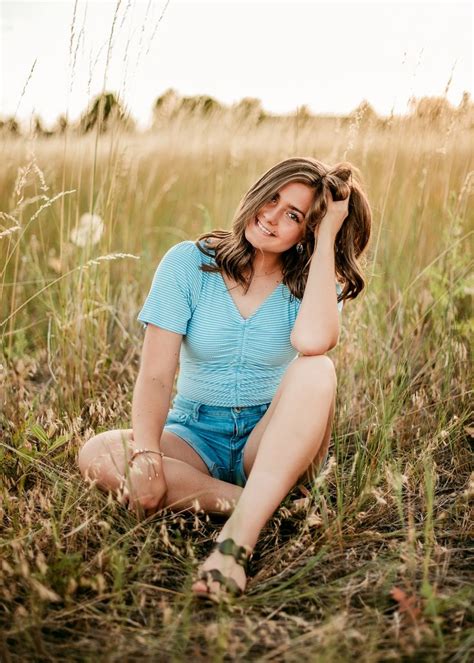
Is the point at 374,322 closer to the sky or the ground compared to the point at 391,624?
closer to the sky

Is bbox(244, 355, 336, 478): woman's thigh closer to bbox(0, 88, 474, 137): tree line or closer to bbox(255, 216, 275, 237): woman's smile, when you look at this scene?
bbox(255, 216, 275, 237): woman's smile

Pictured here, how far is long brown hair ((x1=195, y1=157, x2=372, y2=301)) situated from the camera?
1.92 m

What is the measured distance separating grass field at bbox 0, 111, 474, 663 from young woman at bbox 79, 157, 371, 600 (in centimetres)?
12

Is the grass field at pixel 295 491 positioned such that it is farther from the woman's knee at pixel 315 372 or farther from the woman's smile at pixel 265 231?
the woman's smile at pixel 265 231

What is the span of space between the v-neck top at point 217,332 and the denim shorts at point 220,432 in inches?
1.1

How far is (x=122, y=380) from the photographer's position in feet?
8.44

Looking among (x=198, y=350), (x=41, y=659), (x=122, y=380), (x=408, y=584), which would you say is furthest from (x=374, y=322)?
(x=41, y=659)

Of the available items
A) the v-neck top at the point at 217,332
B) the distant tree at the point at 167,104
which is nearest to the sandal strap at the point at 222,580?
the v-neck top at the point at 217,332

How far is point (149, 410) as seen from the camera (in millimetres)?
1808

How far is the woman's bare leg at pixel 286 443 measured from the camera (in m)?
1.59

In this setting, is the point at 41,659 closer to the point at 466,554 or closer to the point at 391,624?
the point at 391,624

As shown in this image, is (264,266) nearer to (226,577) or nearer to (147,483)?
(147,483)

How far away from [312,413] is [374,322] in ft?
2.70

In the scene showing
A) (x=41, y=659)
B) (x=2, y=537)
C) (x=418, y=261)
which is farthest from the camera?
(x=418, y=261)
